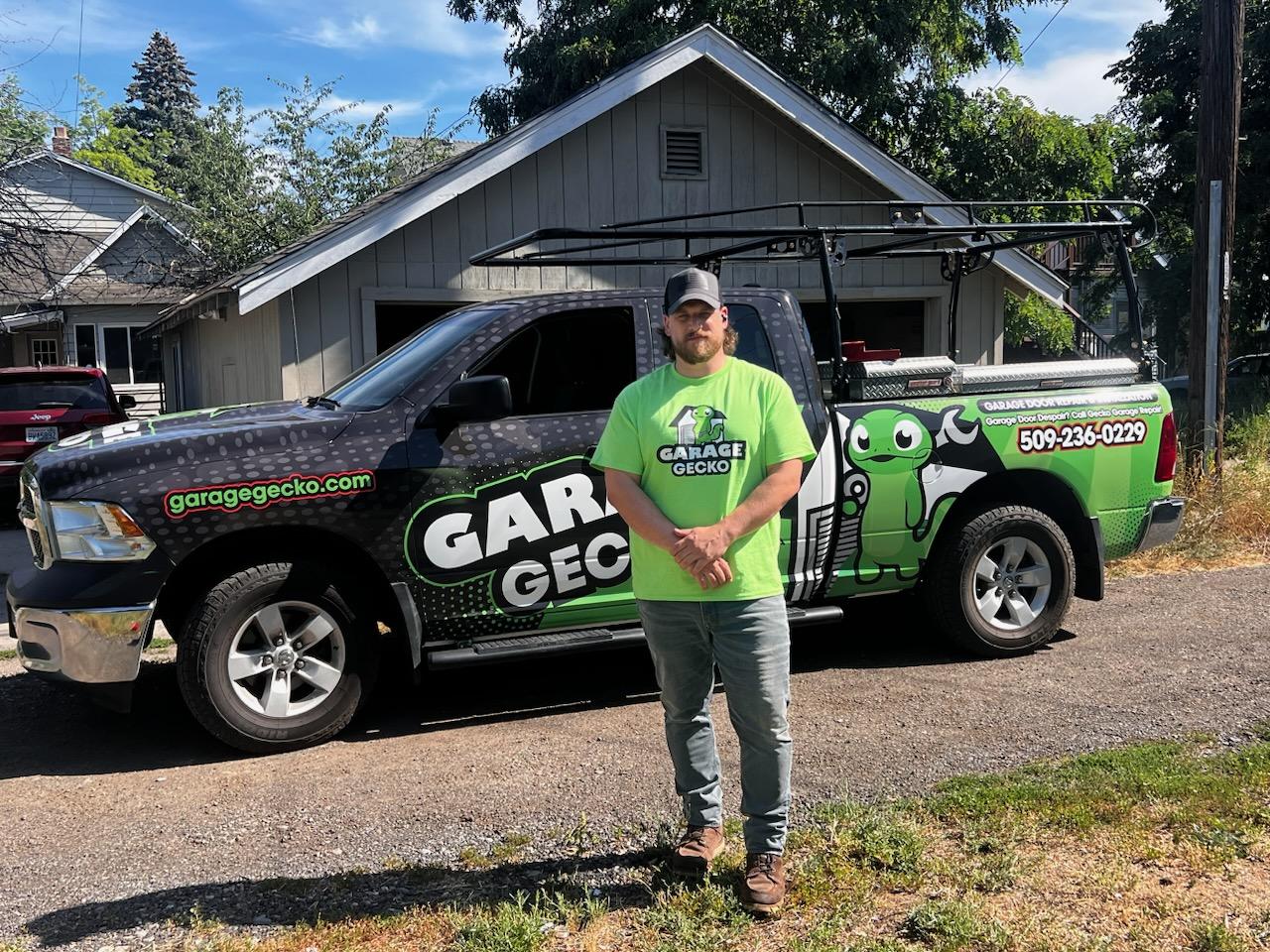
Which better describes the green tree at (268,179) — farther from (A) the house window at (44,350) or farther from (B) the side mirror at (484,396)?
(B) the side mirror at (484,396)

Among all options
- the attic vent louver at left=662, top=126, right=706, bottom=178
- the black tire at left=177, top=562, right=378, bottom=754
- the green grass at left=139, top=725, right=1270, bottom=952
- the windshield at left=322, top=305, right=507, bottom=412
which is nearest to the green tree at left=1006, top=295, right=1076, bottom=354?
the attic vent louver at left=662, top=126, right=706, bottom=178

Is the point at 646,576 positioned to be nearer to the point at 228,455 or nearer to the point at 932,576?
the point at 228,455

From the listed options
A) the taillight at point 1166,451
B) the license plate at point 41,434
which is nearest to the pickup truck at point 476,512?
the taillight at point 1166,451

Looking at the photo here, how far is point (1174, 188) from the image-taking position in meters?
24.8

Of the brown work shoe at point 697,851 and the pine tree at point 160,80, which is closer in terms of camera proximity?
the brown work shoe at point 697,851

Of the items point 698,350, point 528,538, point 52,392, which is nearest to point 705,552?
point 698,350

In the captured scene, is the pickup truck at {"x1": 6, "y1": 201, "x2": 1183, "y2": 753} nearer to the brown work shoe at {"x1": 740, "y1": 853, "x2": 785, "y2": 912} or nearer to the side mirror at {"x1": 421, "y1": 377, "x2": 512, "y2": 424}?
the side mirror at {"x1": 421, "y1": 377, "x2": 512, "y2": 424}

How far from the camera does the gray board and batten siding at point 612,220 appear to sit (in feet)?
34.0

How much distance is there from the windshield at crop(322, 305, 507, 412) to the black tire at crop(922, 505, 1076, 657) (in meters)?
2.71

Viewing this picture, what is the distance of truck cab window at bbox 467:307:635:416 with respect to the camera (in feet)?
17.6

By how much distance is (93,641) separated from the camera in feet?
15.3

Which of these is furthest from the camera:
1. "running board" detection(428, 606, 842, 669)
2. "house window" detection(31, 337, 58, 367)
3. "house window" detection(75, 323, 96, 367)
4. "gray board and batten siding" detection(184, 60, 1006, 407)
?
"house window" detection(31, 337, 58, 367)

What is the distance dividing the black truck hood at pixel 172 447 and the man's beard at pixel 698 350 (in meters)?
2.13

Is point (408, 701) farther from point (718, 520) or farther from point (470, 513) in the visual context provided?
point (718, 520)
